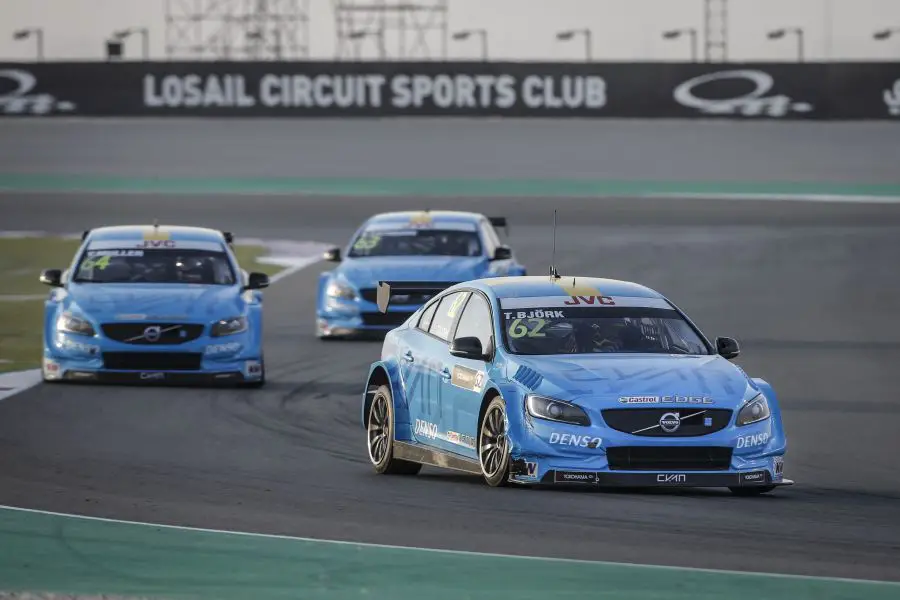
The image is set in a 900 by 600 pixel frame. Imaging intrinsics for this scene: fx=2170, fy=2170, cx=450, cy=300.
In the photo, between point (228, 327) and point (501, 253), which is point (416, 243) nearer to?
point (501, 253)

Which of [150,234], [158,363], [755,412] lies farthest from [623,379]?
[150,234]

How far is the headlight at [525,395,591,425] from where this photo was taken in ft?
39.1

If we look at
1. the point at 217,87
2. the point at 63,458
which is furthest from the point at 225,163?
the point at 63,458

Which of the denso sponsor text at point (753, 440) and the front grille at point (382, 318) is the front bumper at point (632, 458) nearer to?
the denso sponsor text at point (753, 440)

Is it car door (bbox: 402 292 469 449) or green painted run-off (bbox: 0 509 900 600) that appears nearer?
green painted run-off (bbox: 0 509 900 600)

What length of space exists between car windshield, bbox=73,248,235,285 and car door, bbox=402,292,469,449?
649cm

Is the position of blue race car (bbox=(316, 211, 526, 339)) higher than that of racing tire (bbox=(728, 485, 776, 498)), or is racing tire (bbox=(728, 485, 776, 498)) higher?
blue race car (bbox=(316, 211, 526, 339))

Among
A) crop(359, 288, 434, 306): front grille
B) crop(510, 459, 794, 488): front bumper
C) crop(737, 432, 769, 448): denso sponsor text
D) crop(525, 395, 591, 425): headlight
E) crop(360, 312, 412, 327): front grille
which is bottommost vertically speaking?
crop(360, 312, 412, 327): front grille

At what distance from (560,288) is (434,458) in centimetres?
134

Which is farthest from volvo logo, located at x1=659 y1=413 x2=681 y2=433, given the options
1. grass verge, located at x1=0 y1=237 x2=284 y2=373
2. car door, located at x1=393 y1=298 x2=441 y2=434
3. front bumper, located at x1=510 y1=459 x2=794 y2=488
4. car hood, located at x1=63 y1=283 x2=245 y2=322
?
grass verge, located at x1=0 y1=237 x2=284 y2=373

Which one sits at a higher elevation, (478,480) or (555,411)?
(555,411)

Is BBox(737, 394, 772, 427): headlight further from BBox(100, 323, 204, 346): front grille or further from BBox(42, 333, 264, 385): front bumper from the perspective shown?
BBox(100, 323, 204, 346): front grille

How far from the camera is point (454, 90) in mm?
59031

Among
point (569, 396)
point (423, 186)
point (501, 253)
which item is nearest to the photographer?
point (569, 396)
